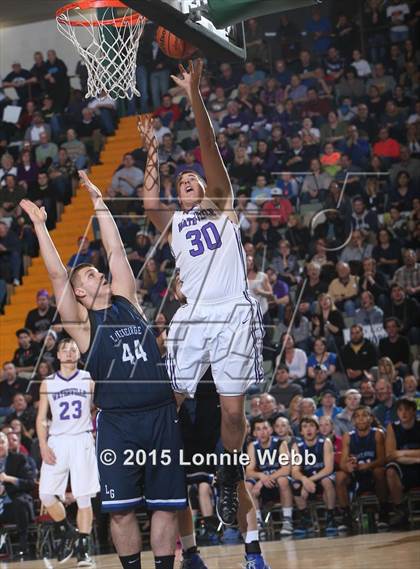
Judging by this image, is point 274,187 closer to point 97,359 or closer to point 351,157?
point 351,157

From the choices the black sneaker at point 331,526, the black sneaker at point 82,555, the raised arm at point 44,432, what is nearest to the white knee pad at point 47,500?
the raised arm at point 44,432

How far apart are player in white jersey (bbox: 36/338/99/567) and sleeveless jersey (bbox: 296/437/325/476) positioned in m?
2.09

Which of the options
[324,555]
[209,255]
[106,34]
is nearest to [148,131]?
[209,255]

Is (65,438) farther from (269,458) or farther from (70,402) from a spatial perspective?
(269,458)

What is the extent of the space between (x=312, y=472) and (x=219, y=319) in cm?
417

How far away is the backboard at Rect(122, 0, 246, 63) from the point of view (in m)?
5.65

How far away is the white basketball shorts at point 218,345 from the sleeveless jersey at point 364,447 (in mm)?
3987

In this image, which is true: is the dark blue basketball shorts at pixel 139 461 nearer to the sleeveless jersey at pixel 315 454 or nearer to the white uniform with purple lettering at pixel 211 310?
the white uniform with purple lettering at pixel 211 310

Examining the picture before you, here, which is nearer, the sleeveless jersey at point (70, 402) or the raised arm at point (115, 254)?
the raised arm at point (115, 254)

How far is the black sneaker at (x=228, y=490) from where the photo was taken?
6.68m

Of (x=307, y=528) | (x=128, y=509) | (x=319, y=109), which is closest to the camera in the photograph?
(x=128, y=509)

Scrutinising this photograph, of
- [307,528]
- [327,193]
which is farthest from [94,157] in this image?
[307,528]

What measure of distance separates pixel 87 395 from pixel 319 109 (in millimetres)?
7508

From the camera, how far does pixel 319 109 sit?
53.0 feet
